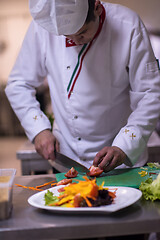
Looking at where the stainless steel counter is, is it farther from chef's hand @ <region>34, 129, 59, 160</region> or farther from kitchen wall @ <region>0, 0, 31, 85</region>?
kitchen wall @ <region>0, 0, 31, 85</region>

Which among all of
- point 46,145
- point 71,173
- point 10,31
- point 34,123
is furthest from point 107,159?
point 10,31

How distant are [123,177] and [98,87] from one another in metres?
0.53

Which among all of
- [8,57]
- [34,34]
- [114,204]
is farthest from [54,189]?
[8,57]

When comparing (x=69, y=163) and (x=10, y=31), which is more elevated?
(x=69, y=163)

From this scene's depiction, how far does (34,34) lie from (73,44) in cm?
25

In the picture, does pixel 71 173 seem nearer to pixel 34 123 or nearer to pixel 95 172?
pixel 95 172

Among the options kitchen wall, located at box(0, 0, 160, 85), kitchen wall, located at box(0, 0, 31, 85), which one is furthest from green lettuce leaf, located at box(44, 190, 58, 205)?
kitchen wall, located at box(0, 0, 31, 85)

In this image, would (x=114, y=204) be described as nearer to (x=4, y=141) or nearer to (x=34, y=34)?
(x=34, y=34)

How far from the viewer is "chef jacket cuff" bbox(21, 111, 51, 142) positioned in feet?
6.17

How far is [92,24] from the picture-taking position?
1661mm

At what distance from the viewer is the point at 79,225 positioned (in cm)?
106

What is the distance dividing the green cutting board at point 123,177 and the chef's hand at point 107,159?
0.05 m

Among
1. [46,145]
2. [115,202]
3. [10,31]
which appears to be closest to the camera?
[115,202]

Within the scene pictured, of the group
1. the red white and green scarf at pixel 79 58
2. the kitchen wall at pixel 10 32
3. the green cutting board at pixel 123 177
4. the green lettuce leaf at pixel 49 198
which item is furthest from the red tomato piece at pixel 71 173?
the kitchen wall at pixel 10 32
